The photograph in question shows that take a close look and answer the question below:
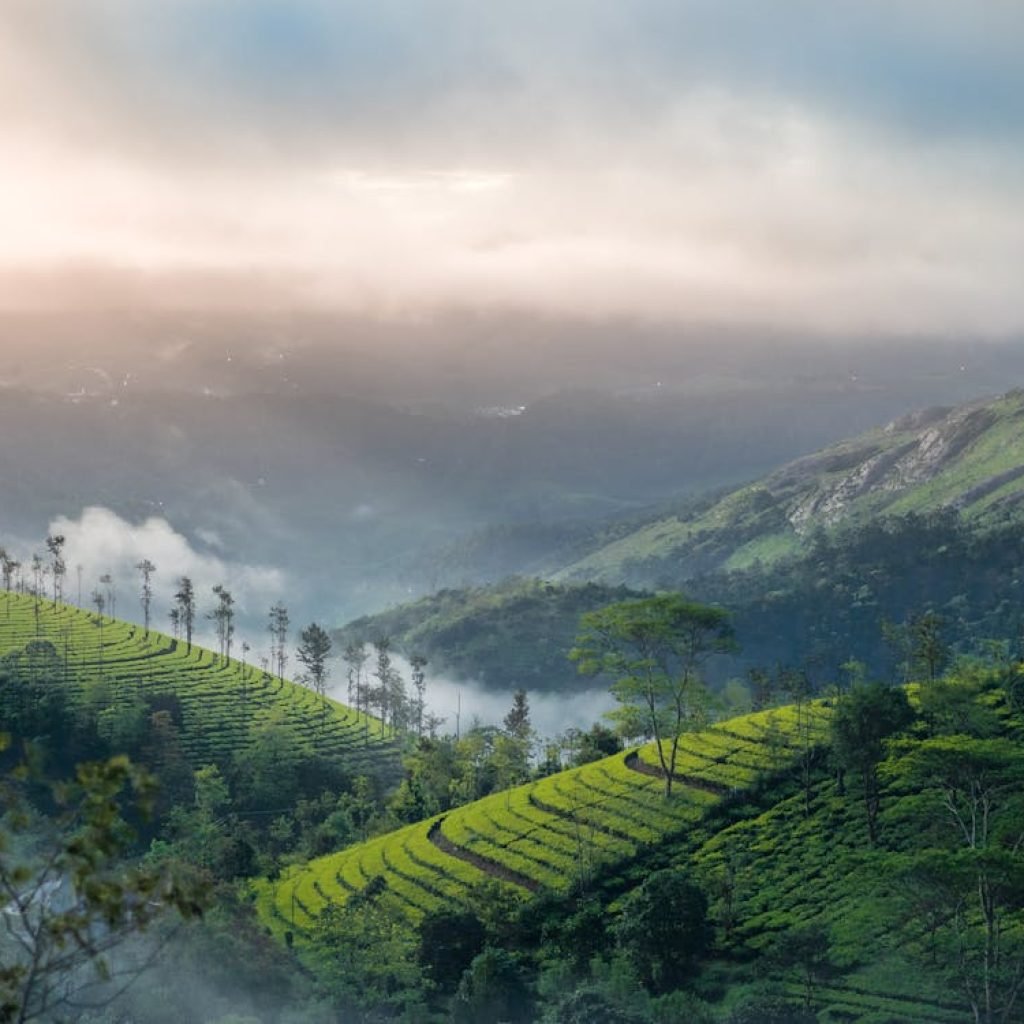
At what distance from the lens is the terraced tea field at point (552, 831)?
91000 mm

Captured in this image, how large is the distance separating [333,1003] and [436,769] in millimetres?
57108

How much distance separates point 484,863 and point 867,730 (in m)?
28.0

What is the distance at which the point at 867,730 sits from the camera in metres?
83.9

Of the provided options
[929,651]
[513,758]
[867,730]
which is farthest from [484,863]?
[929,651]

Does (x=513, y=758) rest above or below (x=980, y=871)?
below

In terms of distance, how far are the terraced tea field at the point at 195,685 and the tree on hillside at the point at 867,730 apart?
7833cm

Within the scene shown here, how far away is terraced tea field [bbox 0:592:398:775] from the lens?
152 metres

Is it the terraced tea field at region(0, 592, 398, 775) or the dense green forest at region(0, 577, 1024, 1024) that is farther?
the terraced tea field at region(0, 592, 398, 775)

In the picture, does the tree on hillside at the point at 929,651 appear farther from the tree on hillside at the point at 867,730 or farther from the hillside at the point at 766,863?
the tree on hillside at the point at 867,730

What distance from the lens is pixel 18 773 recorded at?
74.9 ft

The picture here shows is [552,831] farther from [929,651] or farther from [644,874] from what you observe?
[929,651]

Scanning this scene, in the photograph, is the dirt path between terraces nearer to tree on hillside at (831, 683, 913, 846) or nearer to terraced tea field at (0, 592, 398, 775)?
tree on hillside at (831, 683, 913, 846)

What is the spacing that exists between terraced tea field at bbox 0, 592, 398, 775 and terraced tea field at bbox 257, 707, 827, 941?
148ft

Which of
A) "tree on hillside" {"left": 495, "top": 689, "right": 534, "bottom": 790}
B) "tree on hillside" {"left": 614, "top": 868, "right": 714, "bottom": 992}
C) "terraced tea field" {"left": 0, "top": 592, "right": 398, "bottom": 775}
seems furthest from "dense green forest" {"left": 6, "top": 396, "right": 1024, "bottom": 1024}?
"terraced tea field" {"left": 0, "top": 592, "right": 398, "bottom": 775}
